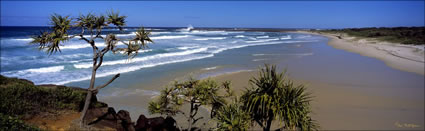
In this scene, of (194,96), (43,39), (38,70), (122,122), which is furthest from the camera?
(38,70)

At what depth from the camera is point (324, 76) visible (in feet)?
57.8

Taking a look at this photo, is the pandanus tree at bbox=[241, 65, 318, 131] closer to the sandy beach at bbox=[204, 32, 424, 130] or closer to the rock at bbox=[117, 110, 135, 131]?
the rock at bbox=[117, 110, 135, 131]

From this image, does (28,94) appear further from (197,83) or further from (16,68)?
(16,68)

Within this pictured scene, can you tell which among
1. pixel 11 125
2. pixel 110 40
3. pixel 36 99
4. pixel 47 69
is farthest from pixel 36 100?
pixel 47 69

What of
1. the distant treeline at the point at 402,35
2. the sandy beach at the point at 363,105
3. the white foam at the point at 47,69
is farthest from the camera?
the distant treeline at the point at 402,35

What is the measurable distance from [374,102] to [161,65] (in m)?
14.6

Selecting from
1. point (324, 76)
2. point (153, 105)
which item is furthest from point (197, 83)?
point (324, 76)

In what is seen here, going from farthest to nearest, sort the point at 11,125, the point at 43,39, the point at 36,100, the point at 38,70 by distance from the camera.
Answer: the point at 38,70 < the point at 36,100 < the point at 43,39 < the point at 11,125

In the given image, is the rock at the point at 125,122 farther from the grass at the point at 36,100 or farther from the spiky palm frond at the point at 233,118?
the spiky palm frond at the point at 233,118

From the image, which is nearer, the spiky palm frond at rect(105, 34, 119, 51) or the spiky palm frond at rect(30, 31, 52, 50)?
the spiky palm frond at rect(30, 31, 52, 50)

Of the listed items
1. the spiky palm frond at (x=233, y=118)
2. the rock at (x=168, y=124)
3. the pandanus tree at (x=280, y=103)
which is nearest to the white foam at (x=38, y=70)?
the rock at (x=168, y=124)

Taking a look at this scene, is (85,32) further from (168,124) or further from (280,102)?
(280,102)

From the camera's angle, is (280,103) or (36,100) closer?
(280,103)

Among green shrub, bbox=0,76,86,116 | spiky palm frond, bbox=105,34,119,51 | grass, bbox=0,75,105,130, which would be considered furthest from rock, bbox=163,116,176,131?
green shrub, bbox=0,76,86,116
